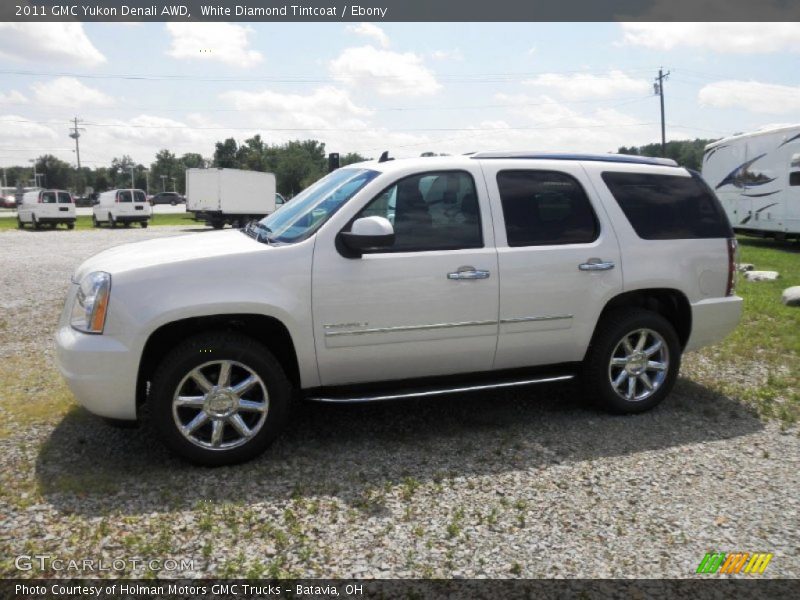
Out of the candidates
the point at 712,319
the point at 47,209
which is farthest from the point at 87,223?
the point at 712,319

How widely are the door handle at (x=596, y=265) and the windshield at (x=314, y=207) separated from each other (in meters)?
1.63

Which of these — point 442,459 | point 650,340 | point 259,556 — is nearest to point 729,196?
point 650,340

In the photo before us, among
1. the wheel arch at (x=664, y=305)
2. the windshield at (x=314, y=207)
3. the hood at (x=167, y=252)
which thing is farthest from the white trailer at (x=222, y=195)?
the wheel arch at (x=664, y=305)

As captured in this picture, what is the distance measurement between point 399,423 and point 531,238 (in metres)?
1.68

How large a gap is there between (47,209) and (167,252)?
99.5 feet

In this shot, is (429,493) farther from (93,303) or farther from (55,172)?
(55,172)

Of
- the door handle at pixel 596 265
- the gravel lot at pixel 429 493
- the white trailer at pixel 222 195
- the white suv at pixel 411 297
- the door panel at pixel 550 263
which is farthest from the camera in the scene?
the white trailer at pixel 222 195

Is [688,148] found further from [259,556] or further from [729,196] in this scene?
[259,556]

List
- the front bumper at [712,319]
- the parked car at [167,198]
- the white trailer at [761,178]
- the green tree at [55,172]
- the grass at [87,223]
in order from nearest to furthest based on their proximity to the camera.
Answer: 1. the front bumper at [712,319]
2. the white trailer at [761,178]
3. the grass at [87,223]
4. the parked car at [167,198]
5. the green tree at [55,172]

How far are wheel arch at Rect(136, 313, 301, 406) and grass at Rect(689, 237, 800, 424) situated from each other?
3.77m

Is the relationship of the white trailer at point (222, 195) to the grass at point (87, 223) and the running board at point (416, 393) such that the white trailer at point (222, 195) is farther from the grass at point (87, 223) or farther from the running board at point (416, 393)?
the running board at point (416, 393)

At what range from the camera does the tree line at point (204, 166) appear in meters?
91.9

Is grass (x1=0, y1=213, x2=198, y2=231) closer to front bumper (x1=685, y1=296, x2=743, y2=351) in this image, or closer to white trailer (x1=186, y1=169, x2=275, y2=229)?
white trailer (x1=186, y1=169, x2=275, y2=229)

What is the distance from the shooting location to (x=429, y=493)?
12.3 ft
